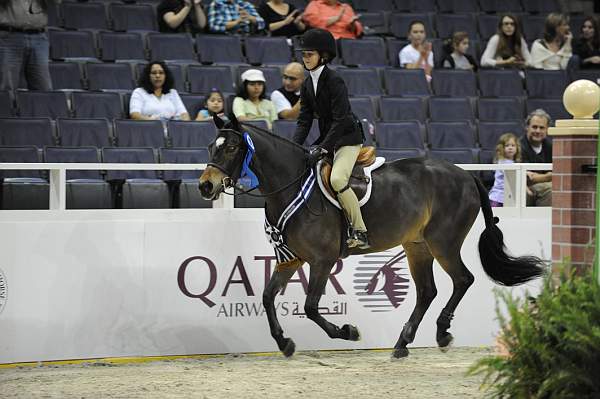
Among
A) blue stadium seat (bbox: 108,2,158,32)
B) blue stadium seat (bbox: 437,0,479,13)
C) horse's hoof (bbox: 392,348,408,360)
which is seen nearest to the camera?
horse's hoof (bbox: 392,348,408,360)

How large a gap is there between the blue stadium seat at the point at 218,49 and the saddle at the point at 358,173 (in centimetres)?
421

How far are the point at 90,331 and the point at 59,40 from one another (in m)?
4.39

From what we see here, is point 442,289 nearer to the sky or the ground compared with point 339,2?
nearer to the ground

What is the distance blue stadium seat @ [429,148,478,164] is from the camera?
10.4 m

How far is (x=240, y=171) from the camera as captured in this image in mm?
7191

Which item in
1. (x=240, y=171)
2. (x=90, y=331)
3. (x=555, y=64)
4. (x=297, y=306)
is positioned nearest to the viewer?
(x=240, y=171)

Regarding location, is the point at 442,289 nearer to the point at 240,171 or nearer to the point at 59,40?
the point at 240,171

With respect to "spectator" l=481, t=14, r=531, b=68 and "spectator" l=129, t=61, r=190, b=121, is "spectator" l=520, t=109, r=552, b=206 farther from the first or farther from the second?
"spectator" l=129, t=61, r=190, b=121

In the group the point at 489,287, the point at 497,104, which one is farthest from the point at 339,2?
the point at 489,287

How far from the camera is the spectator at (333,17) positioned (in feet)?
39.8

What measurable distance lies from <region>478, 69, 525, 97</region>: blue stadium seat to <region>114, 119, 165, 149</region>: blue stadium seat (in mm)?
4682

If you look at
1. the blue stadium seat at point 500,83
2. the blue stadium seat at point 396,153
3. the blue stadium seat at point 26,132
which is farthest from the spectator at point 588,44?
the blue stadium seat at point 26,132

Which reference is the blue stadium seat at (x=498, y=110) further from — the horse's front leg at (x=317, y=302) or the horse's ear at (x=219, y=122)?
the horse's ear at (x=219, y=122)

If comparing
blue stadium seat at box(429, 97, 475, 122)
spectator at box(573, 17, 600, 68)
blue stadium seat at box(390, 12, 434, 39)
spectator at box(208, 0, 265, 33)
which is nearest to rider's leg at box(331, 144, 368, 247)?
blue stadium seat at box(429, 97, 475, 122)
